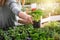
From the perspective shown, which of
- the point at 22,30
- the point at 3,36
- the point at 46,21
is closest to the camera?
the point at 3,36

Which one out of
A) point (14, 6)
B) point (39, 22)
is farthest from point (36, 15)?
point (14, 6)

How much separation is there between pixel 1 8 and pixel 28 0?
0.29 metres

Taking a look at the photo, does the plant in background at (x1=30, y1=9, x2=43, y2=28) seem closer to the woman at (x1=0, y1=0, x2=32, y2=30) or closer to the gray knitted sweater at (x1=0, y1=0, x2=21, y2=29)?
the woman at (x1=0, y1=0, x2=32, y2=30)

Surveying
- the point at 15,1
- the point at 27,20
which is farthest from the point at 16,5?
the point at 27,20

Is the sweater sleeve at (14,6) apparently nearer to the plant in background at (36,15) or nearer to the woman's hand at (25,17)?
the woman's hand at (25,17)

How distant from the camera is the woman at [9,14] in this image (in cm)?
192

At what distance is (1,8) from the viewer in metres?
1.95

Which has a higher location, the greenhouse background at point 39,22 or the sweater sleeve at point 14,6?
the sweater sleeve at point 14,6

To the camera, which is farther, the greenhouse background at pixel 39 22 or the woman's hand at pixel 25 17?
the woman's hand at pixel 25 17

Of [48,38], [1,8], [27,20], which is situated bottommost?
[48,38]

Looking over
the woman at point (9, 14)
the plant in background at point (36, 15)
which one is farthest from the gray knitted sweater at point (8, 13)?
the plant in background at point (36, 15)

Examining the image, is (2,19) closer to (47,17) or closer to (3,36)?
(3,36)

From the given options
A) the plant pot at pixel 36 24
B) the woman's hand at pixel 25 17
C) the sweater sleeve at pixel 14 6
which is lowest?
the plant pot at pixel 36 24

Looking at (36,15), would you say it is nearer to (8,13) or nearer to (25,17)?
(25,17)
